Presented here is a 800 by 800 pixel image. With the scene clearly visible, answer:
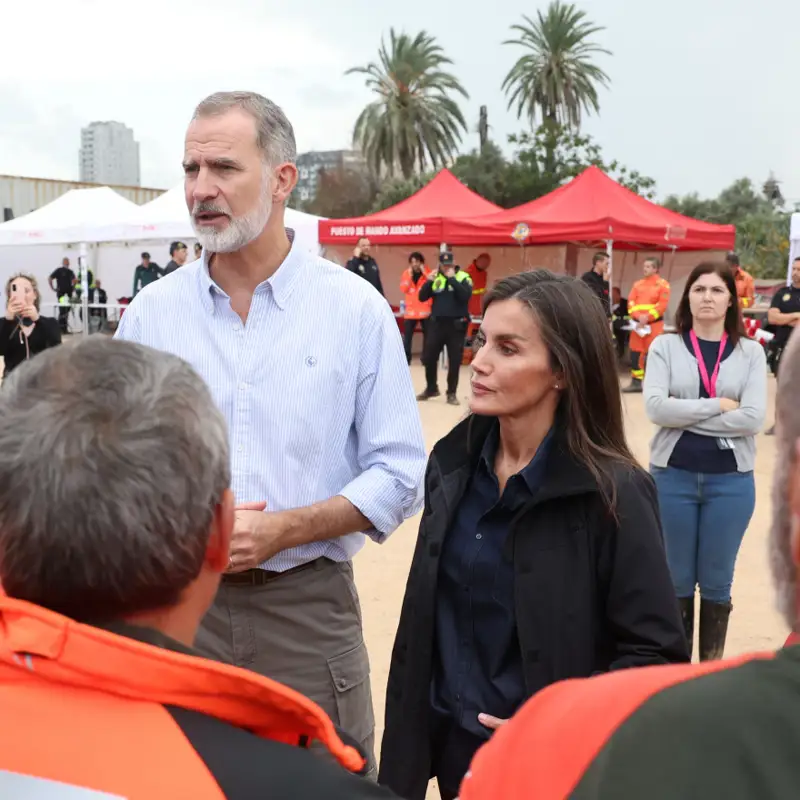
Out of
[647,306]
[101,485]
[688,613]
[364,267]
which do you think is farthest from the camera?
[364,267]

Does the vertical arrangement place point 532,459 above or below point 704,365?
below

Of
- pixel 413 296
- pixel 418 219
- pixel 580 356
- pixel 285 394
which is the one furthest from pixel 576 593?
pixel 418 219

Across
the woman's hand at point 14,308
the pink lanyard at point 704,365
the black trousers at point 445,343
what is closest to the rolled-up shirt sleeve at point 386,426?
the pink lanyard at point 704,365

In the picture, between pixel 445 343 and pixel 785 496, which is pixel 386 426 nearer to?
pixel 785 496

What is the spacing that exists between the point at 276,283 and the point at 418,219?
14.9 meters

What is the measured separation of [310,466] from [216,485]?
1.23 m

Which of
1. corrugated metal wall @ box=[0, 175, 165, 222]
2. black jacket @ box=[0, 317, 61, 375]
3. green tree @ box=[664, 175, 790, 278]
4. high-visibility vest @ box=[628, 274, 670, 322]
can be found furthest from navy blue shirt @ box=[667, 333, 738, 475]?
corrugated metal wall @ box=[0, 175, 165, 222]

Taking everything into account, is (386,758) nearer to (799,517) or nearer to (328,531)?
(328,531)

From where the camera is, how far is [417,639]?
2295 millimetres

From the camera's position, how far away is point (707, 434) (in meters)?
4.13

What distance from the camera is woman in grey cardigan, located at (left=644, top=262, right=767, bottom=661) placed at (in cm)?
410

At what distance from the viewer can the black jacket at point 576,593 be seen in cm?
211

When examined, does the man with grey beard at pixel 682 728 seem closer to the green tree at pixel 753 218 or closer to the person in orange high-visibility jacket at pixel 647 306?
the person in orange high-visibility jacket at pixel 647 306

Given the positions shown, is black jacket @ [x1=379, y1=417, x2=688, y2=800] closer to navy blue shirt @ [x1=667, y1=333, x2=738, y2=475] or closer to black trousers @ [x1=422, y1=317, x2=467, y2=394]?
navy blue shirt @ [x1=667, y1=333, x2=738, y2=475]
